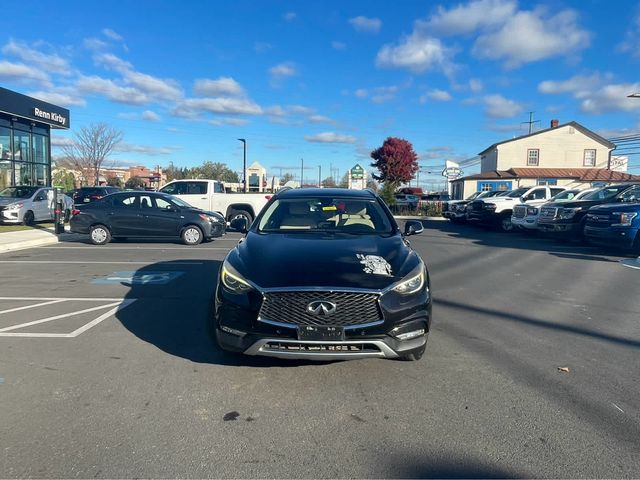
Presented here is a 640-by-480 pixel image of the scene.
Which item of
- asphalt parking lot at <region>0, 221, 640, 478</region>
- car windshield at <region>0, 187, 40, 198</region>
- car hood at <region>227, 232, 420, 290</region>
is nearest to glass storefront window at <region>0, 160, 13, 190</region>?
car windshield at <region>0, 187, 40, 198</region>

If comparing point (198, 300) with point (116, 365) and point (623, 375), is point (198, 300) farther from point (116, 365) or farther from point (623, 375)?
point (623, 375)

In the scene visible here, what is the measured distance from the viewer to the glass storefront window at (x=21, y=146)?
2620 centimetres

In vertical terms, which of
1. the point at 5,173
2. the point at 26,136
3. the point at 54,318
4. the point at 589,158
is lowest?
the point at 54,318

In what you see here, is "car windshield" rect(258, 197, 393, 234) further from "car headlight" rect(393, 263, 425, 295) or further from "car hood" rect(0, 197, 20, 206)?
"car hood" rect(0, 197, 20, 206)

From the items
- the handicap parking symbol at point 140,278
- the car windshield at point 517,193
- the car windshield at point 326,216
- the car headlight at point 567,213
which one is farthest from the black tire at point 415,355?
the car windshield at point 517,193

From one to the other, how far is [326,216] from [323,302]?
209cm

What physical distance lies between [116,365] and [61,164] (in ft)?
244

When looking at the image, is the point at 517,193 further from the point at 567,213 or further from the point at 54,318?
the point at 54,318

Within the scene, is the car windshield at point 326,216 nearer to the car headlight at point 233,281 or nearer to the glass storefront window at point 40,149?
the car headlight at point 233,281

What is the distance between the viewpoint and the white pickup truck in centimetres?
1847

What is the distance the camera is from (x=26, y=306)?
22.3ft

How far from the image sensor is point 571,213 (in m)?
15.7

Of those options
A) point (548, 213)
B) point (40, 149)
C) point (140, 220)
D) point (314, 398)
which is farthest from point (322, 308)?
point (40, 149)

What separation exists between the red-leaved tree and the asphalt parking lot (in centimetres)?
5249
